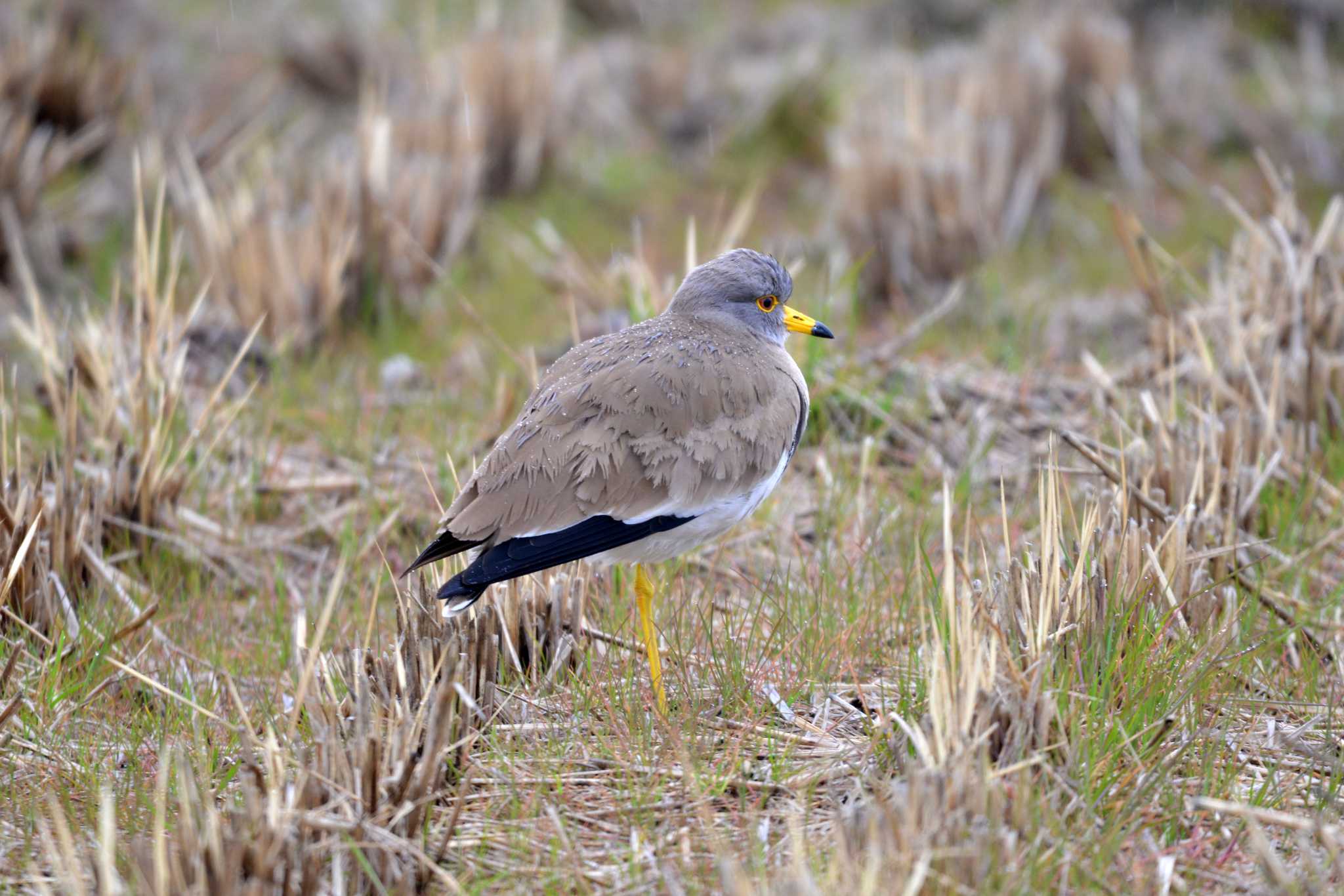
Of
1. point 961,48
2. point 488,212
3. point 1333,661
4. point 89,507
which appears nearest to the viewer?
point 1333,661

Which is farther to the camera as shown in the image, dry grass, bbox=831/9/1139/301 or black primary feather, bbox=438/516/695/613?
dry grass, bbox=831/9/1139/301

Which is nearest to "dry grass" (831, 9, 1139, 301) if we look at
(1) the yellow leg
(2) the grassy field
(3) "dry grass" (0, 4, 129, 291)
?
(2) the grassy field

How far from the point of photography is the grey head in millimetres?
4070

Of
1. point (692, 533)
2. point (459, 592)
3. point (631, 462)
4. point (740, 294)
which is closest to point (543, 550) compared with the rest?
point (459, 592)

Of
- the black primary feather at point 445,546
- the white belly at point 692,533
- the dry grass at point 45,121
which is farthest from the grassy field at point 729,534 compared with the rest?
the white belly at point 692,533

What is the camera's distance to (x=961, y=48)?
9.93m

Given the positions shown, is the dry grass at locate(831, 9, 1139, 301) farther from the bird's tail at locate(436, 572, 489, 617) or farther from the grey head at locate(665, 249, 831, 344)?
the bird's tail at locate(436, 572, 489, 617)

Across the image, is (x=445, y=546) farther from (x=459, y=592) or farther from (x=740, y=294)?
(x=740, y=294)

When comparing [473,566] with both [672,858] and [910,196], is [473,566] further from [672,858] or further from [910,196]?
[910,196]

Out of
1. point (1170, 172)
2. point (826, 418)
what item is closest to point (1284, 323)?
point (826, 418)

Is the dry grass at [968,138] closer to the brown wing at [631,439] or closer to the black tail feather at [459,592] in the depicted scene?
the brown wing at [631,439]

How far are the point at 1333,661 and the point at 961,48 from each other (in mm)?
7177

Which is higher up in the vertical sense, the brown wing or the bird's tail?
the brown wing

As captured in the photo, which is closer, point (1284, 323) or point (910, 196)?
point (1284, 323)
